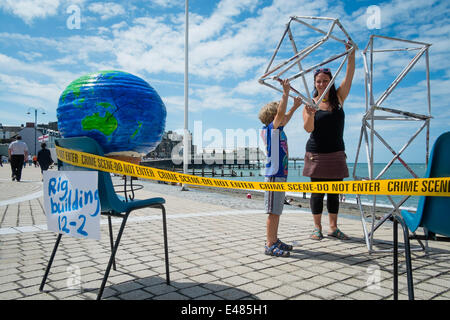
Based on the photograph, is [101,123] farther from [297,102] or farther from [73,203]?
[297,102]

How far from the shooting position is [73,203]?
101 inches

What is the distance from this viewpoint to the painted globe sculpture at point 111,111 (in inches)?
98.0

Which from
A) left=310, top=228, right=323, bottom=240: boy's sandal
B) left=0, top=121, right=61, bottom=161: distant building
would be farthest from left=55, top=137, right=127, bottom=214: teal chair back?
left=0, top=121, right=61, bottom=161: distant building

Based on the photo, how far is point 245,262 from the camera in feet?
12.0

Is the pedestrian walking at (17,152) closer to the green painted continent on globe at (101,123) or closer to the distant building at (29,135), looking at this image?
the green painted continent on globe at (101,123)

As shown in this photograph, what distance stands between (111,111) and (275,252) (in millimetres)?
2542

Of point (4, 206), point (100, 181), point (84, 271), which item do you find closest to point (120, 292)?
point (84, 271)

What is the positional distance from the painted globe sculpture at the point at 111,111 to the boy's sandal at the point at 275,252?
2125mm

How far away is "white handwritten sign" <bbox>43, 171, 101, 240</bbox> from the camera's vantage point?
2.40 meters

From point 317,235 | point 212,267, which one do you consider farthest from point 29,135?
point 212,267

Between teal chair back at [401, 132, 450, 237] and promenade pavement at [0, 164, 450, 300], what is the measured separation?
976 mm

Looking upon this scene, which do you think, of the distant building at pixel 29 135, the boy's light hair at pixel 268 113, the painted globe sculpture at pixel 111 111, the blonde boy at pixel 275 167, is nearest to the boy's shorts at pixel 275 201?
the blonde boy at pixel 275 167
